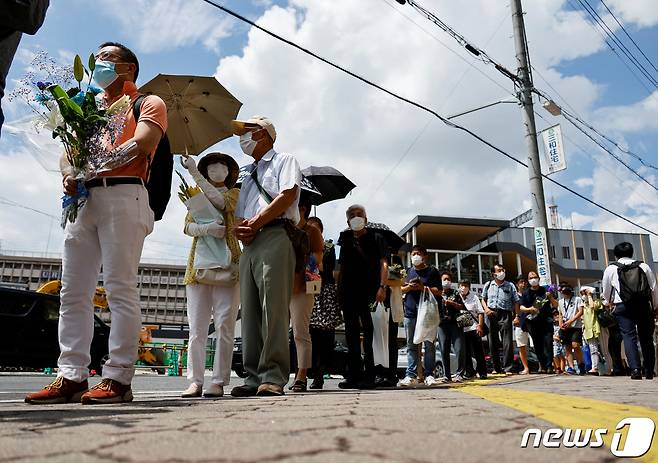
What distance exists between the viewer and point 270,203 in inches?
150

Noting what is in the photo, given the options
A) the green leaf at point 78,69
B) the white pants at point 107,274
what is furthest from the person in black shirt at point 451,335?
the green leaf at point 78,69

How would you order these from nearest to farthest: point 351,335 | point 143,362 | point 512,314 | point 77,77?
point 77,77 → point 351,335 → point 512,314 → point 143,362

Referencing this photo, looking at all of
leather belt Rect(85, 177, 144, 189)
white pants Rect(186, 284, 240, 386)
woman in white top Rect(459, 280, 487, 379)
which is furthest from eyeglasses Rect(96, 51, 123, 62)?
woman in white top Rect(459, 280, 487, 379)

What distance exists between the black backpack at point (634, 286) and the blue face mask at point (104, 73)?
21.0 feet

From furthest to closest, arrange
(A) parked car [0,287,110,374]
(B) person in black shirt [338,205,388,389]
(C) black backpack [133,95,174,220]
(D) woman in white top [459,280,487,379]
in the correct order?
(A) parked car [0,287,110,374] < (D) woman in white top [459,280,487,379] < (B) person in black shirt [338,205,388,389] < (C) black backpack [133,95,174,220]

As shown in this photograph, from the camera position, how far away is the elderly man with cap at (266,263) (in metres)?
3.61

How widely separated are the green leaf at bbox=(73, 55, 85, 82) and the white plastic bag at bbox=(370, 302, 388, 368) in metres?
3.69

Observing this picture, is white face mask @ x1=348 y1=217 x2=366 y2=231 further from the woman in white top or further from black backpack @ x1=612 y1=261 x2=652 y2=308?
black backpack @ x1=612 y1=261 x2=652 y2=308

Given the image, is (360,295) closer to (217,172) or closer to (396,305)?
(396,305)

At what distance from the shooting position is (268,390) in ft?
11.5

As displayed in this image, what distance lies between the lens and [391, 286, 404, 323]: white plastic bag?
19.6 ft

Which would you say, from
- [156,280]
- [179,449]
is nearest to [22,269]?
[156,280]

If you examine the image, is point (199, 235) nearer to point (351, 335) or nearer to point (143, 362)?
point (351, 335)

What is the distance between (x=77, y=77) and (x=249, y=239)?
4.89ft
